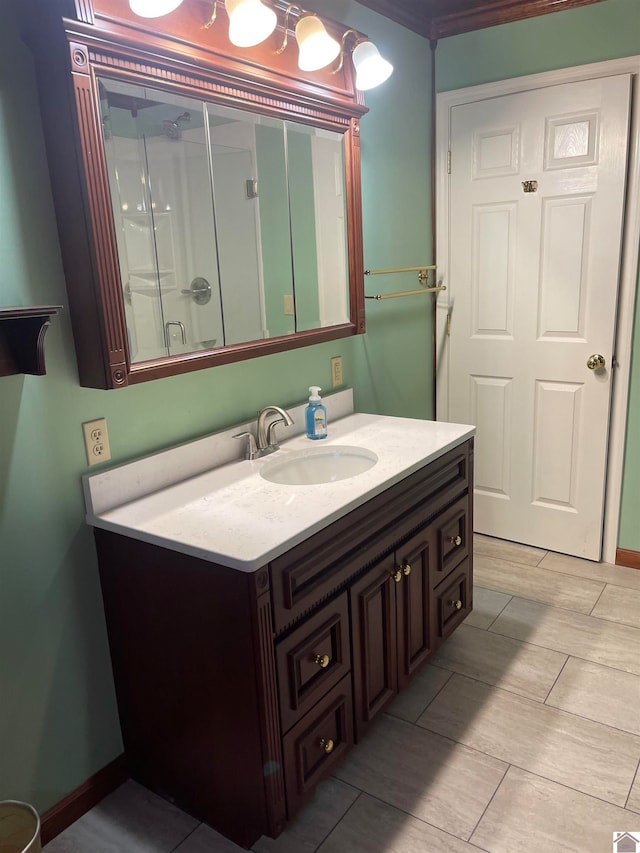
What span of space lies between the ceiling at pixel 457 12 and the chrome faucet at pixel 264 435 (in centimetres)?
160

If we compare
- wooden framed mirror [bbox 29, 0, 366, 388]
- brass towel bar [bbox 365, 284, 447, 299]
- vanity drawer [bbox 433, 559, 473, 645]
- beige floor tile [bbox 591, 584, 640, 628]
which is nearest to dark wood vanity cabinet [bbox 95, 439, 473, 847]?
vanity drawer [bbox 433, 559, 473, 645]

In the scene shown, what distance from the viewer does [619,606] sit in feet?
8.38

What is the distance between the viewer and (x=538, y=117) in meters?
2.63

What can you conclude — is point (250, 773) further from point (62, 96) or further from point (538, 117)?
point (538, 117)

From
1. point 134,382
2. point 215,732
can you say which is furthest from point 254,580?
point 134,382

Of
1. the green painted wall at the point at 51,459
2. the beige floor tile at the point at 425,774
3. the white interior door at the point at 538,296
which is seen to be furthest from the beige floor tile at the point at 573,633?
the green painted wall at the point at 51,459

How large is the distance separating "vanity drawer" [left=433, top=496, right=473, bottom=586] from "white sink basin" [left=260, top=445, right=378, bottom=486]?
306 millimetres

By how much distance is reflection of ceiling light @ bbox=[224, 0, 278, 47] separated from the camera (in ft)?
5.21

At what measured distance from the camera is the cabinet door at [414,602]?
1.88 meters

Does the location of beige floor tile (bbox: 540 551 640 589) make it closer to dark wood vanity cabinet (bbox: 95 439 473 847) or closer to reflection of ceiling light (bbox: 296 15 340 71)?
dark wood vanity cabinet (bbox: 95 439 473 847)

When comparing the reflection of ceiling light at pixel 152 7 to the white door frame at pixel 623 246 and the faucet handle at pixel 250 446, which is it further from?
the white door frame at pixel 623 246

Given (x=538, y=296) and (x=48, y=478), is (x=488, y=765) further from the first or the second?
(x=538, y=296)

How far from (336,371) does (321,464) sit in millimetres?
517

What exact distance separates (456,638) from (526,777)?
661mm
